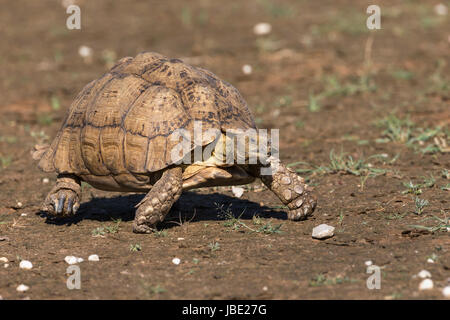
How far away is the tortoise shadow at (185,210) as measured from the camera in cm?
672

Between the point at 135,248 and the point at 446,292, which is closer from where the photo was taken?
the point at 446,292

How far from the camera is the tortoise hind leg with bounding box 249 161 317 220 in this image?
6328 mm

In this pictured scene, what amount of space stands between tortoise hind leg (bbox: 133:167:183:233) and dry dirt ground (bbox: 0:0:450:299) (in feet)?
0.57

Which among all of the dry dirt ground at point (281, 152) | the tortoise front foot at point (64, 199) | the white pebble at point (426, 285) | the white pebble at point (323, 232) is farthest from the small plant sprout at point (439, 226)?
the tortoise front foot at point (64, 199)

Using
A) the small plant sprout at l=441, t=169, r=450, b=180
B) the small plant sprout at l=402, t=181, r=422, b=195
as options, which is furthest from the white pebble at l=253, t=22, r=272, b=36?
the small plant sprout at l=402, t=181, r=422, b=195

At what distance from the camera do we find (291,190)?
250 inches

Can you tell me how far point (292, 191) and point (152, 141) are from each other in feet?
4.56

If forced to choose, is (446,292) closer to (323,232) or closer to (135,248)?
(323,232)

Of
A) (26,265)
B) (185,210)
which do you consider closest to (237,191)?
(185,210)

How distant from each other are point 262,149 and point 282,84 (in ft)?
19.6

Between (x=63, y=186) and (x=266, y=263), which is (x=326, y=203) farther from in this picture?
(x=63, y=186)

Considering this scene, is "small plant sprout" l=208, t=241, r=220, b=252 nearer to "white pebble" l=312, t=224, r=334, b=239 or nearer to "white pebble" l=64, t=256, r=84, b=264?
"white pebble" l=312, t=224, r=334, b=239
